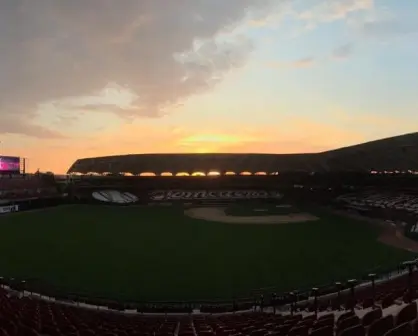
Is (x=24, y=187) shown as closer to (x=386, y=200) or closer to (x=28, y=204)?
(x=28, y=204)

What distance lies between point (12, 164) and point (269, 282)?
5281 centimetres

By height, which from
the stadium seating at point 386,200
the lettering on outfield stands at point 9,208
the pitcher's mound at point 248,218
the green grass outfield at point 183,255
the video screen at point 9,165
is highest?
the video screen at point 9,165

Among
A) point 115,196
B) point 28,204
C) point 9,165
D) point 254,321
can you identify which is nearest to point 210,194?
point 115,196

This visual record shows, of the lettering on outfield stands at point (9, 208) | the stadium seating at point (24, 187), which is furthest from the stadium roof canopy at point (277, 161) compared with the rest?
the lettering on outfield stands at point (9, 208)

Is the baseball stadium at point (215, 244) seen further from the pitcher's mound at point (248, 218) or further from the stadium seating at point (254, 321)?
the pitcher's mound at point (248, 218)

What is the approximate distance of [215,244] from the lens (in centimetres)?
3825

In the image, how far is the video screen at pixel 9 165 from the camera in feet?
211

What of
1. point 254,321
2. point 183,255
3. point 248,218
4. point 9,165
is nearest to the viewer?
point 254,321

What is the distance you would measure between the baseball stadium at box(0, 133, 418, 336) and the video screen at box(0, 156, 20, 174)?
17 cm

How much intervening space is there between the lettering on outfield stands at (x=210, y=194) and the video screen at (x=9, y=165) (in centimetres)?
2299

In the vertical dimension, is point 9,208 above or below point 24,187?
below

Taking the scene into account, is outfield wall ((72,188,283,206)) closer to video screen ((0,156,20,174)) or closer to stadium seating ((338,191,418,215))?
video screen ((0,156,20,174))

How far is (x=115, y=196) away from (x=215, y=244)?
4348 centimetres

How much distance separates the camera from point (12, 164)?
6625 cm
